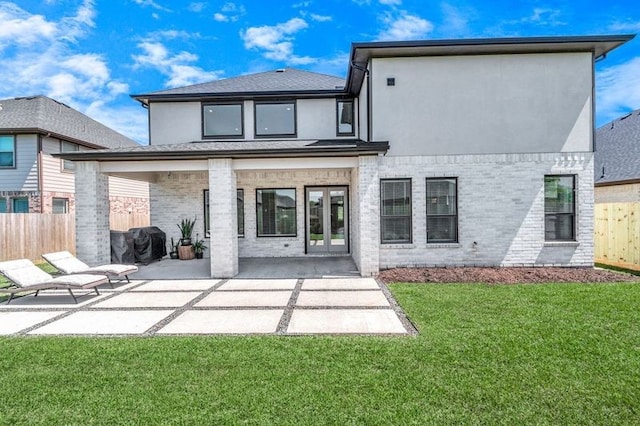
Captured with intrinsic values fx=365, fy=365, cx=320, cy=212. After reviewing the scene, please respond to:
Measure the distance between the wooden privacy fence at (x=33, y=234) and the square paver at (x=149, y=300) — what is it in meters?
7.53

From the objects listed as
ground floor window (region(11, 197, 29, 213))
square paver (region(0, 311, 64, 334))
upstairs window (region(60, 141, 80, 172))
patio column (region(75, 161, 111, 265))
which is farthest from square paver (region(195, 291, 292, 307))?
upstairs window (region(60, 141, 80, 172))

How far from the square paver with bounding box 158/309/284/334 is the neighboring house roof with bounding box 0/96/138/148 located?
1497 centimetres

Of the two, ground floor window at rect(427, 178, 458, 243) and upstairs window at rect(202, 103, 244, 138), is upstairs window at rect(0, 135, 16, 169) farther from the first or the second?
ground floor window at rect(427, 178, 458, 243)

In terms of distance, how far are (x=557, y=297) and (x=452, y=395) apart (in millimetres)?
5183

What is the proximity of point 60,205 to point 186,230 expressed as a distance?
27.9 feet

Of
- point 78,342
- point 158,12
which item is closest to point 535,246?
point 78,342

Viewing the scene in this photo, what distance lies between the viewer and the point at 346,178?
1405cm

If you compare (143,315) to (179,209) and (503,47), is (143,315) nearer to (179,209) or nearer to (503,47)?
(179,209)

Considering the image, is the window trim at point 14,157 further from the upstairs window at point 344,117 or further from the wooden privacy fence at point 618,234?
the wooden privacy fence at point 618,234

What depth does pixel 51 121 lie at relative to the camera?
694 inches

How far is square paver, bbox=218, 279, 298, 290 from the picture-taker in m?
8.82

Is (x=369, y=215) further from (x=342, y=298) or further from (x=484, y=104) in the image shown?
(x=484, y=104)

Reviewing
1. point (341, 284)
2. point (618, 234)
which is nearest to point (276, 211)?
point (341, 284)

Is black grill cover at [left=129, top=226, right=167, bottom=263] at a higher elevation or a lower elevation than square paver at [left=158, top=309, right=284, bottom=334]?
higher
